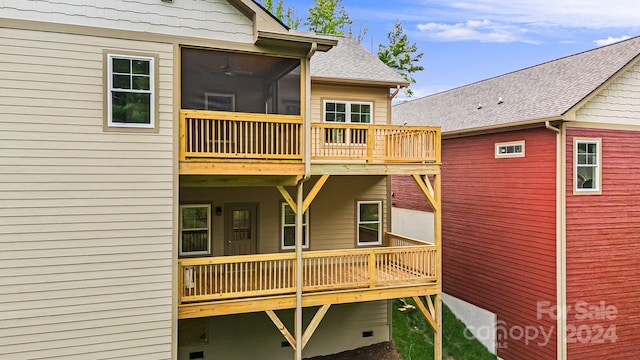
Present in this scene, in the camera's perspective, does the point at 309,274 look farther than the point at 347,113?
No

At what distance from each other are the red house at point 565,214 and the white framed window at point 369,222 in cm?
346

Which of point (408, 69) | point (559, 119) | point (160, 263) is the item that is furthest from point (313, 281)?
point (408, 69)

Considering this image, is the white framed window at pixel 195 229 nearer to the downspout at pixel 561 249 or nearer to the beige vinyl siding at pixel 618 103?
the downspout at pixel 561 249

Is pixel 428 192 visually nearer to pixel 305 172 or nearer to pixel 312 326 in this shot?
pixel 305 172

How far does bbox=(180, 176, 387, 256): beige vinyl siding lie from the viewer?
1119 cm

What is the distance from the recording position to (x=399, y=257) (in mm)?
11359

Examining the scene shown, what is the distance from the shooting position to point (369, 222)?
500 inches

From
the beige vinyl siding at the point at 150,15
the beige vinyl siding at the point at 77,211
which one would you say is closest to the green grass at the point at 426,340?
the beige vinyl siding at the point at 77,211

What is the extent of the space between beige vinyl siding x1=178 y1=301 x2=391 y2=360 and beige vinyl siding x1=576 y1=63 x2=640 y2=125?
782 cm

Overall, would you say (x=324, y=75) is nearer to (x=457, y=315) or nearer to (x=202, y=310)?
(x=202, y=310)

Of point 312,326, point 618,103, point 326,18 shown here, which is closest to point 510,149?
point 618,103

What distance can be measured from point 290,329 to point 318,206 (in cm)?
355

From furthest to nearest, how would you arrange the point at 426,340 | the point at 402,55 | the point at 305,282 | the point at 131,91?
the point at 402,55 → the point at 426,340 → the point at 305,282 → the point at 131,91

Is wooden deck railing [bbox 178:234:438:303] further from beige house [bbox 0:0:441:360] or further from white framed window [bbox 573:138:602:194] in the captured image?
white framed window [bbox 573:138:602:194]
